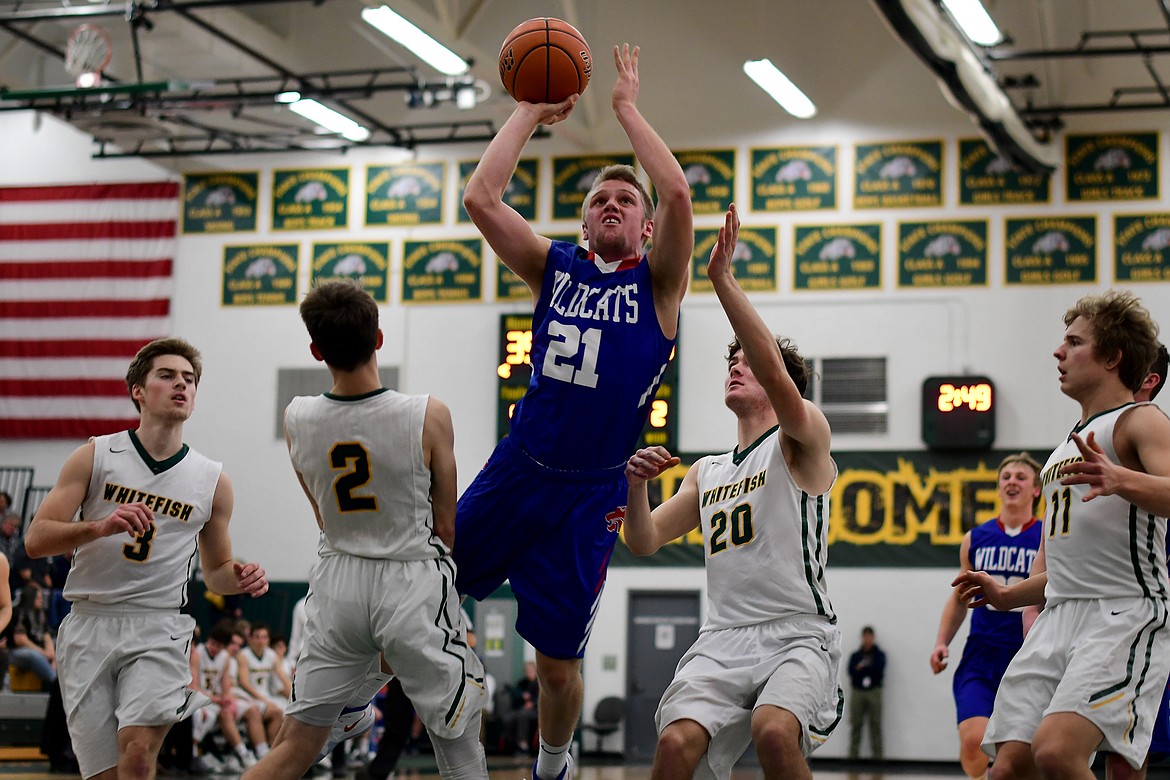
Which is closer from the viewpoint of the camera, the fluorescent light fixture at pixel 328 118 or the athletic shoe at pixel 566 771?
the athletic shoe at pixel 566 771

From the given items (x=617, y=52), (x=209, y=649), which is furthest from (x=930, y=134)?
(x=617, y=52)

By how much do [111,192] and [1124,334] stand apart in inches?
709

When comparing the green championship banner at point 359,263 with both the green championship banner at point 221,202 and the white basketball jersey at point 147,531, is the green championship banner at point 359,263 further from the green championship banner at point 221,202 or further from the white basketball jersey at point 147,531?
the white basketball jersey at point 147,531

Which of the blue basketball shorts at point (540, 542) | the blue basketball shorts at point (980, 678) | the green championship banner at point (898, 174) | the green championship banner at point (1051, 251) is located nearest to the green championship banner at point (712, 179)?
the green championship banner at point (898, 174)

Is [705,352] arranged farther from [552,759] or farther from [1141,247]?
[552,759]

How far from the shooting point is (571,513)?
A: 5.07 metres

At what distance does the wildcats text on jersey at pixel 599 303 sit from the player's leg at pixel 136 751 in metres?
2.36

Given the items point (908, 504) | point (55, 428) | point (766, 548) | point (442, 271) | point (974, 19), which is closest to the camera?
point (766, 548)

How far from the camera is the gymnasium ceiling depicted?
16438 mm

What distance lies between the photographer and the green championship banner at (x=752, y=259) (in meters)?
17.5

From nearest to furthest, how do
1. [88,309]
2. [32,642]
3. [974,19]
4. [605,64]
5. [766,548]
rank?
[766,548] < [974,19] < [32,642] < [605,64] < [88,309]

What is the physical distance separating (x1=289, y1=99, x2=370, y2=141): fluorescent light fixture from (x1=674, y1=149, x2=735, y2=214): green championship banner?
14.7 ft

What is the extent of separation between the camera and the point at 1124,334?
4.75 m

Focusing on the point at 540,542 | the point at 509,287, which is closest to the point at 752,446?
the point at 540,542
